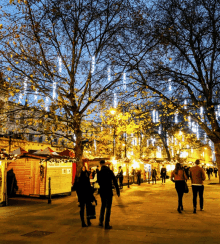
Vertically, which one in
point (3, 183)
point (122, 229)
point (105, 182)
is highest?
point (105, 182)

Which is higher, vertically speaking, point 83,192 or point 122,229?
point 83,192

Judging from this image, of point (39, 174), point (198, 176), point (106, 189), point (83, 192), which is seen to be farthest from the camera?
point (39, 174)

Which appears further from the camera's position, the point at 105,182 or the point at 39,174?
the point at 39,174

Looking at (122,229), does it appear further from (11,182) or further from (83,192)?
(11,182)

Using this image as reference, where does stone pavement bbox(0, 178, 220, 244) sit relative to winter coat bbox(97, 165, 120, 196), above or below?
below

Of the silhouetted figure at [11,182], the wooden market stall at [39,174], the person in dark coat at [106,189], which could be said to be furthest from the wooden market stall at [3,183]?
the person in dark coat at [106,189]

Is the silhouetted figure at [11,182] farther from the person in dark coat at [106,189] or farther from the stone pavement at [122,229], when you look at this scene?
the person in dark coat at [106,189]

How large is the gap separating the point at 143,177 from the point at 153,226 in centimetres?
2831

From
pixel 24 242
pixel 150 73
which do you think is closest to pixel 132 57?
pixel 150 73

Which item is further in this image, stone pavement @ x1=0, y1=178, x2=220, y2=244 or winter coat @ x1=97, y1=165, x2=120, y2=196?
winter coat @ x1=97, y1=165, x2=120, y2=196

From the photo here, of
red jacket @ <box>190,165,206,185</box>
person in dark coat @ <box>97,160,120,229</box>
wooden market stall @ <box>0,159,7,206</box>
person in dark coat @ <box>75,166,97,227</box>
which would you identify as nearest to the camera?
person in dark coat @ <box>97,160,120,229</box>

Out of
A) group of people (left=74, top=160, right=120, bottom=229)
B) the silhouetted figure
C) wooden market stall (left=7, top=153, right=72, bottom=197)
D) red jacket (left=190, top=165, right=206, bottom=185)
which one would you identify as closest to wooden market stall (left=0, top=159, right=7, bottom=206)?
wooden market stall (left=7, top=153, right=72, bottom=197)

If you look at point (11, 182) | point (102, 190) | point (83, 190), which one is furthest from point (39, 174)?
point (102, 190)

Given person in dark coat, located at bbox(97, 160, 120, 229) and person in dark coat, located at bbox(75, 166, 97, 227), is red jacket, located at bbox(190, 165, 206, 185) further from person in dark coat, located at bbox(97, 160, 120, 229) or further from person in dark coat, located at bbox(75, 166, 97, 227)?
person in dark coat, located at bbox(75, 166, 97, 227)
